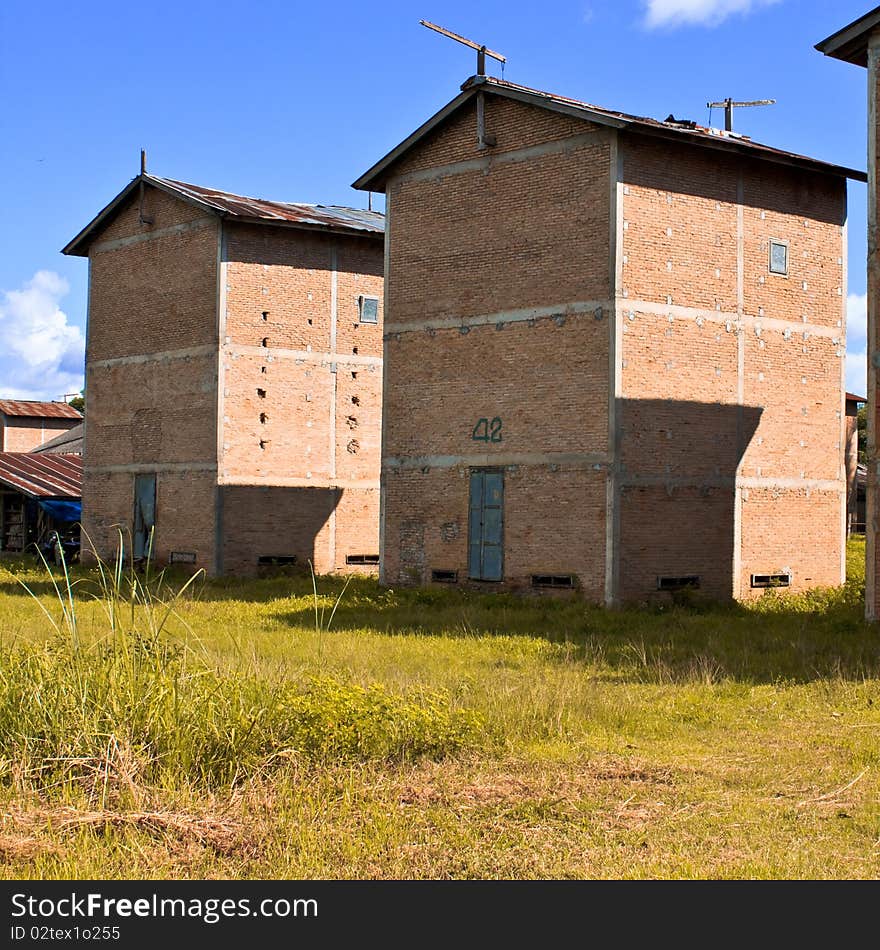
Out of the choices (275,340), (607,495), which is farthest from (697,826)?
(275,340)

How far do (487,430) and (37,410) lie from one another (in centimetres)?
4950

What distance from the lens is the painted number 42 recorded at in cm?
2231

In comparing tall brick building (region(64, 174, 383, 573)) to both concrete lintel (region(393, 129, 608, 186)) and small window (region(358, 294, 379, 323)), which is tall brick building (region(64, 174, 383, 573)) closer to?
small window (region(358, 294, 379, 323))

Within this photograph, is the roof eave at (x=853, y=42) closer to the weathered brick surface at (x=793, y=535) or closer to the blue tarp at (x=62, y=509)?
the weathered brick surface at (x=793, y=535)

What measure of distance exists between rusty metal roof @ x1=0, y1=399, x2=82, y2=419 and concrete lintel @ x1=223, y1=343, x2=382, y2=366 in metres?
40.3

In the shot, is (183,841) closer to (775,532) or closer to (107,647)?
(107,647)

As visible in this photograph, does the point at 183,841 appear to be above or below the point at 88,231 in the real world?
below

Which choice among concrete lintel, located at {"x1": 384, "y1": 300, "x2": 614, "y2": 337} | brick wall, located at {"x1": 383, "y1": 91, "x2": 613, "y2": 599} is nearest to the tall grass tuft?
brick wall, located at {"x1": 383, "y1": 91, "x2": 613, "y2": 599}

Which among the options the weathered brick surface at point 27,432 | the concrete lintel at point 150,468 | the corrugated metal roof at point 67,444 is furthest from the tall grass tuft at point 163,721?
the weathered brick surface at point 27,432

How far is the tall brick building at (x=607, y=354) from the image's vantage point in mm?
20938

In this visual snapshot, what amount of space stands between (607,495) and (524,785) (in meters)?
12.0

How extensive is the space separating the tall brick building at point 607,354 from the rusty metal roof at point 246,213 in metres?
4.52

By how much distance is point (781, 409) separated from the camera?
74.7 feet

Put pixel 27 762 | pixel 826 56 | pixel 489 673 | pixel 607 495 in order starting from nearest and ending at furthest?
pixel 27 762
pixel 489 673
pixel 826 56
pixel 607 495
